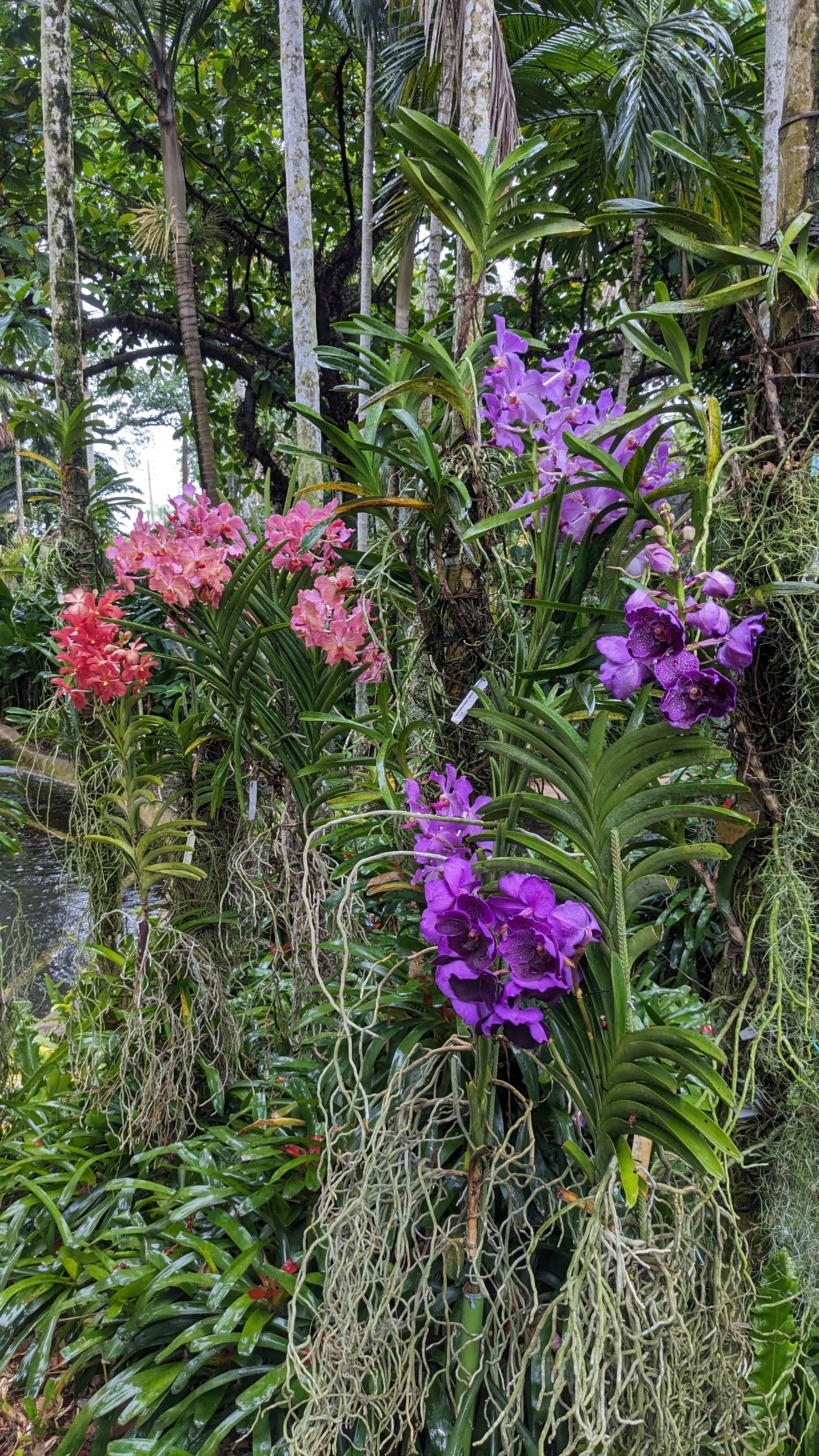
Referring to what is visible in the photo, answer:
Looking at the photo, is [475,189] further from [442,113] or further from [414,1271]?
[442,113]

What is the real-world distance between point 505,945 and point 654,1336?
0.48m

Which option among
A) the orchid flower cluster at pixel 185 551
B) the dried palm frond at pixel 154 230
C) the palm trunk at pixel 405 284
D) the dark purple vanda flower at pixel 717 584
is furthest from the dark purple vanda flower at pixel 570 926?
the dried palm frond at pixel 154 230

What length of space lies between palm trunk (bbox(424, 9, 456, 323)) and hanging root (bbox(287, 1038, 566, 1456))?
2562 mm

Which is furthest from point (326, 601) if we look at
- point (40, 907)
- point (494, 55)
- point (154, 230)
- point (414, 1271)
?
point (154, 230)

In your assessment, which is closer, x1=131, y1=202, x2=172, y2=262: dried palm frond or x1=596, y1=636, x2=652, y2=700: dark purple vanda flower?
x1=596, y1=636, x2=652, y2=700: dark purple vanda flower

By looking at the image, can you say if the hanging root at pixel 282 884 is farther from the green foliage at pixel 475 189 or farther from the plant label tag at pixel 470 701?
the green foliage at pixel 475 189

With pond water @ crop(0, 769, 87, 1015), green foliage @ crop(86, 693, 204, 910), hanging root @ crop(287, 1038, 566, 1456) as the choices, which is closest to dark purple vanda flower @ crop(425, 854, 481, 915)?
hanging root @ crop(287, 1038, 566, 1456)

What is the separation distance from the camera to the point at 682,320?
4680 mm

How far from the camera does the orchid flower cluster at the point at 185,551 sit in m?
1.66

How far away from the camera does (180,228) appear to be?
5.32 metres

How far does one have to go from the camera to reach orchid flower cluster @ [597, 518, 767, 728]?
2.82ft

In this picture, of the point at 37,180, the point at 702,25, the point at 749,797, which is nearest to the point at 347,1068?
the point at 749,797

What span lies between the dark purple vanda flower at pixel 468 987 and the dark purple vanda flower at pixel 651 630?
0.38 metres

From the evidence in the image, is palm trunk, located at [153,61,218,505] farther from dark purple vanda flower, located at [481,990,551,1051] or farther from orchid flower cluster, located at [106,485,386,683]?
dark purple vanda flower, located at [481,990,551,1051]
